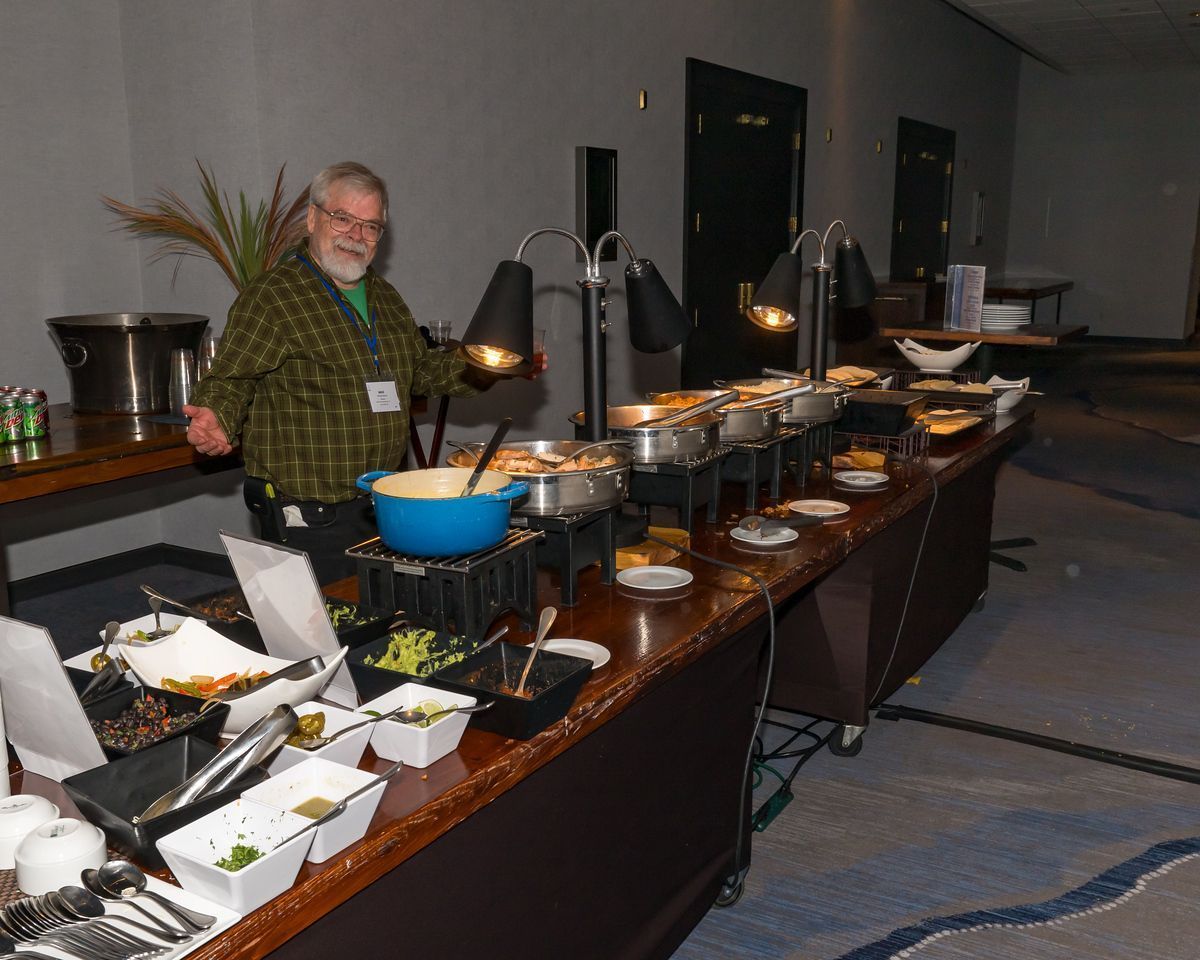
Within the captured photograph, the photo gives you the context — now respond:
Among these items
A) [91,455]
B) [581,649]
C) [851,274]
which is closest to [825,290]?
[851,274]

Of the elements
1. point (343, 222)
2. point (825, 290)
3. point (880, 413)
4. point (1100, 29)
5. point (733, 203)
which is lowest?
point (880, 413)

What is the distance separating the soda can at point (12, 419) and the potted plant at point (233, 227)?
2.78 feet

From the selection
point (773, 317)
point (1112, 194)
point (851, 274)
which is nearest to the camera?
point (773, 317)

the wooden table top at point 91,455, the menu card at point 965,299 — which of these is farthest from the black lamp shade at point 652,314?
the menu card at point 965,299

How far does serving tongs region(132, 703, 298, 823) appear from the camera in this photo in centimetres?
112

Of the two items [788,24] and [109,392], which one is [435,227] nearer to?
[109,392]

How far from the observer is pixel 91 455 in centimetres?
293

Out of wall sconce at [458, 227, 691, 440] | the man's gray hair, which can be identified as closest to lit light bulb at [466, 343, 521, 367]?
wall sconce at [458, 227, 691, 440]

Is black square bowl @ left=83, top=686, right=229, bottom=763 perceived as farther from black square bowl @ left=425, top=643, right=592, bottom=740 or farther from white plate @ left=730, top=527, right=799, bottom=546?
white plate @ left=730, top=527, right=799, bottom=546

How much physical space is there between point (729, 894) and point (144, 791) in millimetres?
1353

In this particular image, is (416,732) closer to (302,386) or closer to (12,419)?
(302,386)

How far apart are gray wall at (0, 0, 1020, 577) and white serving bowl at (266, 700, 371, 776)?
6.30 ft

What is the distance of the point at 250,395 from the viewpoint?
Answer: 8.25 feet

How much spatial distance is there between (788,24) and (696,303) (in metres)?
2.00
